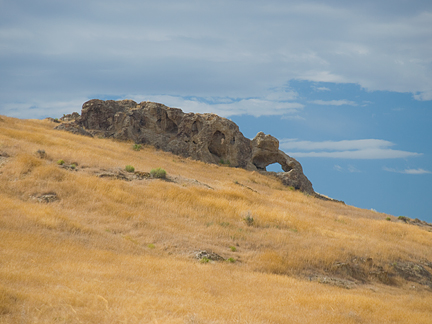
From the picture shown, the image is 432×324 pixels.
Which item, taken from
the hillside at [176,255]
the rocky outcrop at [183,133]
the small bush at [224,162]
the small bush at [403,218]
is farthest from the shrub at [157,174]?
the small bush at [403,218]

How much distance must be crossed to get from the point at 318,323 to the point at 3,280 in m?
6.30

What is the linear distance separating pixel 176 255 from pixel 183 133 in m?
22.9

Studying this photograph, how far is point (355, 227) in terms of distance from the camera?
20.5m

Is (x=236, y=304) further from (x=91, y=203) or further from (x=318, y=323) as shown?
(x=91, y=203)

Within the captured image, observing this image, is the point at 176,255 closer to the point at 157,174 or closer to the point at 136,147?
the point at 157,174

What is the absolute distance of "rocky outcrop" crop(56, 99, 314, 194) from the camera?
33812 millimetres

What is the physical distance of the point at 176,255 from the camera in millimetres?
12258

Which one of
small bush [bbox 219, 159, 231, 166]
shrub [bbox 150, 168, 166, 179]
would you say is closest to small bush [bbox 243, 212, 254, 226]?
shrub [bbox 150, 168, 166, 179]

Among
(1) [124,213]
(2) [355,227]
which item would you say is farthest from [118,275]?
(2) [355,227]

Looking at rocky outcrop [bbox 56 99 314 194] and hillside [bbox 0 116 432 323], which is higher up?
rocky outcrop [bbox 56 99 314 194]

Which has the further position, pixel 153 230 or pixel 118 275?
pixel 153 230

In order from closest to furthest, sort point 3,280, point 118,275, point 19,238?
point 3,280 < point 118,275 < point 19,238

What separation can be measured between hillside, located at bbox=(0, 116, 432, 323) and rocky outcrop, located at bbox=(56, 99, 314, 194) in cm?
1185

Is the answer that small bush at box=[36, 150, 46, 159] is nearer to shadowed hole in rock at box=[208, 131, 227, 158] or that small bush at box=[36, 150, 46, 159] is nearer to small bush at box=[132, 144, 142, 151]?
small bush at box=[132, 144, 142, 151]
